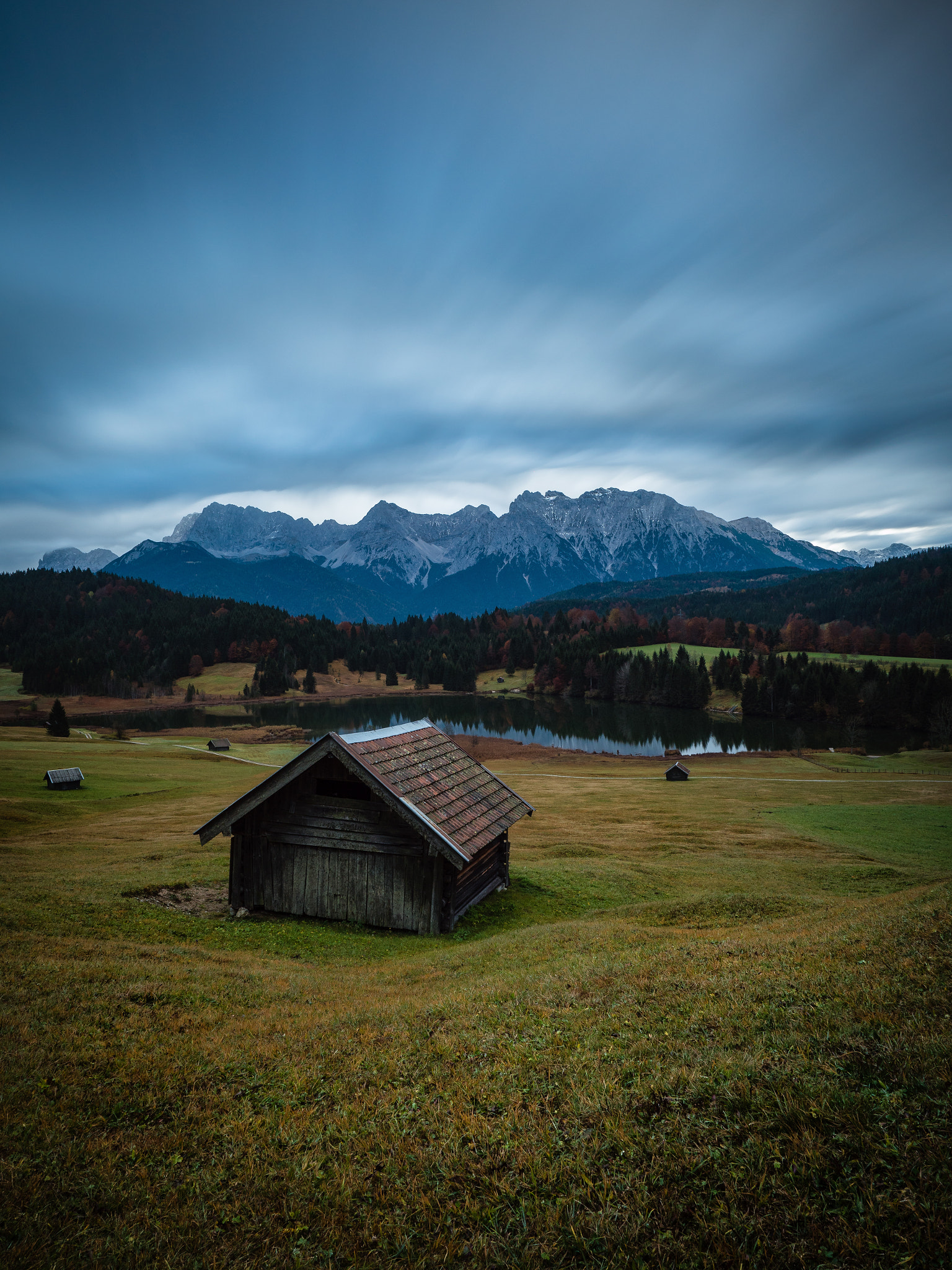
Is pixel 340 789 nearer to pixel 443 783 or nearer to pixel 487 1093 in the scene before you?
pixel 443 783

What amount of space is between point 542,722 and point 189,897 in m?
111

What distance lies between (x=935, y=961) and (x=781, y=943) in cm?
280

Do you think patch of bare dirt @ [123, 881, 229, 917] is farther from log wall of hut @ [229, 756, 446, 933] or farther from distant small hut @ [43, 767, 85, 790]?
distant small hut @ [43, 767, 85, 790]

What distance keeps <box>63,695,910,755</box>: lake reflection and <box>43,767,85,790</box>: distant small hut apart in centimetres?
3893

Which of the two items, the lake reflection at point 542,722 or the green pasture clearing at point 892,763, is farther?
the lake reflection at point 542,722

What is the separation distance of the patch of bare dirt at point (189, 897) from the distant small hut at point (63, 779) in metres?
36.1

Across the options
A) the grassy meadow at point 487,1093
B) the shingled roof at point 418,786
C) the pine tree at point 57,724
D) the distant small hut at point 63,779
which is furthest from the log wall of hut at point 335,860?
the pine tree at point 57,724

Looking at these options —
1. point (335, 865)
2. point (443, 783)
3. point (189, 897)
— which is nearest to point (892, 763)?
point (443, 783)

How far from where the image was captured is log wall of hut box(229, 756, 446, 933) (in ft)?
59.2

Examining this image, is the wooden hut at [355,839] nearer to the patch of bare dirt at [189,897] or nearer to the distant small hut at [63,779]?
the patch of bare dirt at [189,897]

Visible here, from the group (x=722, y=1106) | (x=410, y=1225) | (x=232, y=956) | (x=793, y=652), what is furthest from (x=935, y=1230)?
(x=793, y=652)

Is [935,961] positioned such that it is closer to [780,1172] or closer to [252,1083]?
[780,1172]

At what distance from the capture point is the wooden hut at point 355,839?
17859mm

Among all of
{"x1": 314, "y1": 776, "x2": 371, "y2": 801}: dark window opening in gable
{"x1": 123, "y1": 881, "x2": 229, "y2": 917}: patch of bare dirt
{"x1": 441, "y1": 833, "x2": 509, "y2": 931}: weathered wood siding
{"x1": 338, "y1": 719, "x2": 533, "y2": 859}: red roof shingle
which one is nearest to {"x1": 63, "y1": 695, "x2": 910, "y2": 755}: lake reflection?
{"x1": 123, "y1": 881, "x2": 229, "y2": 917}: patch of bare dirt
